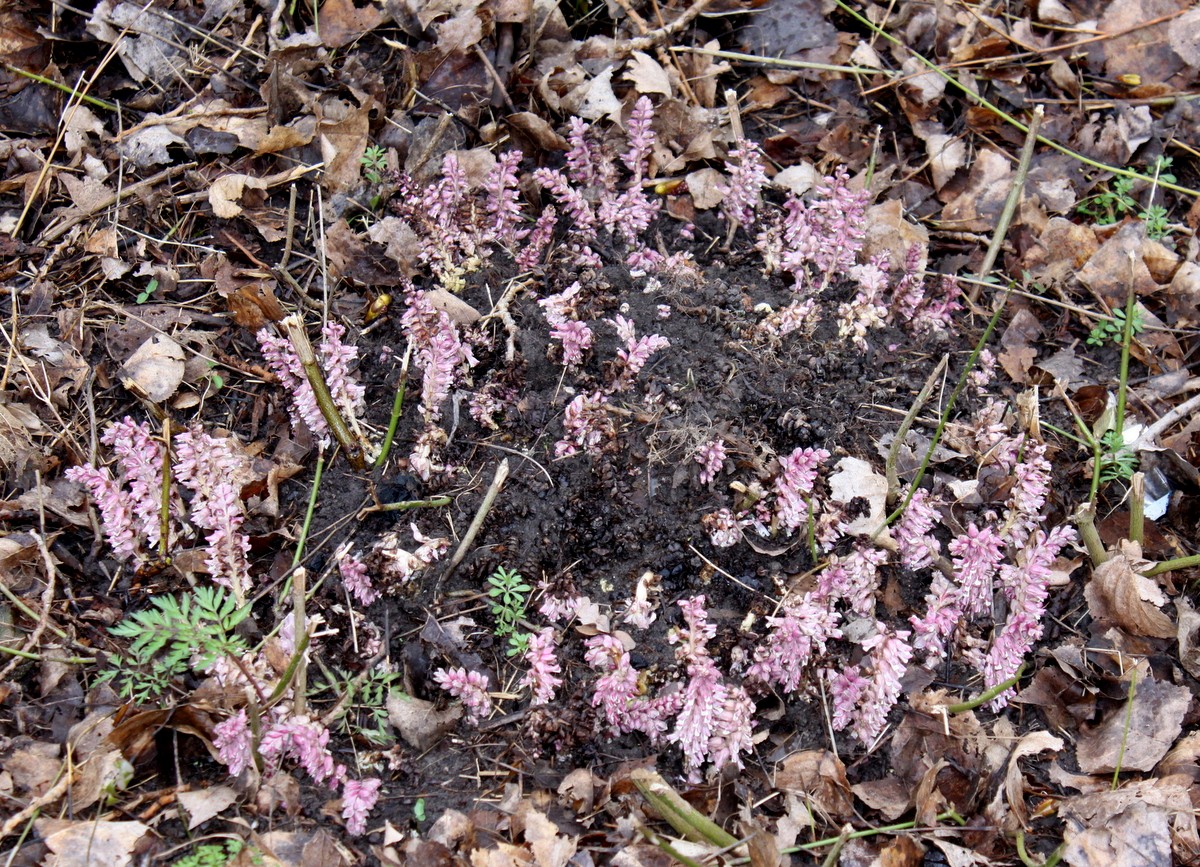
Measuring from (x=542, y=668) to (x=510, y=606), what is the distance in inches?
11.8

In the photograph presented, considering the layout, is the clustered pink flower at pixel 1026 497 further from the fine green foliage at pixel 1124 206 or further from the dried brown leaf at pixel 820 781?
the fine green foliage at pixel 1124 206

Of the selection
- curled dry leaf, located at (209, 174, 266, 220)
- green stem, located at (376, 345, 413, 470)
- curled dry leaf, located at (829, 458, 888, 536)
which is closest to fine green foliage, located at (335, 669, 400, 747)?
green stem, located at (376, 345, 413, 470)

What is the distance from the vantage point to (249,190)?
3830 mm

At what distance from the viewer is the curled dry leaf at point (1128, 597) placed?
316cm

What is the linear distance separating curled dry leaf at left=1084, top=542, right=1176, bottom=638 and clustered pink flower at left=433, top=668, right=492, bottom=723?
82.5 inches

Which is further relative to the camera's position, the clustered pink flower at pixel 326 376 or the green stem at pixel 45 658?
the clustered pink flower at pixel 326 376

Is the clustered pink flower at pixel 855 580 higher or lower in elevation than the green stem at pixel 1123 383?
lower

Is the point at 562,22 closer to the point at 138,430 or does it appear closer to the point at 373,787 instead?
the point at 138,430

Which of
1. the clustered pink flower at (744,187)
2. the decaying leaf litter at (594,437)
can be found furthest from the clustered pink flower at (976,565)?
the clustered pink flower at (744,187)

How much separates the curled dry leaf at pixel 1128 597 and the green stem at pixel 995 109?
1973 mm

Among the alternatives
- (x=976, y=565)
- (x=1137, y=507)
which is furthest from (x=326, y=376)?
(x=1137, y=507)

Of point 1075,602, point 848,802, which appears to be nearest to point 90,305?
point 848,802

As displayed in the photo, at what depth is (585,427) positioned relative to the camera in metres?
3.22

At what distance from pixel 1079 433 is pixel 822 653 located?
5.00 ft
